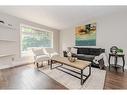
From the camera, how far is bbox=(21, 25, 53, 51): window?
16.3 ft

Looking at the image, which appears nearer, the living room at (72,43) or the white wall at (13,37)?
the living room at (72,43)

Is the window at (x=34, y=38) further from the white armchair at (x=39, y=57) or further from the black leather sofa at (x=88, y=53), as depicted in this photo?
the black leather sofa at (x=88, y=53)

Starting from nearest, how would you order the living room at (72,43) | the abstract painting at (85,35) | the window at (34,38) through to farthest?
1. the living room at (72,43)
2. the abstract painting at (85,35)
3. the window at (34,38)

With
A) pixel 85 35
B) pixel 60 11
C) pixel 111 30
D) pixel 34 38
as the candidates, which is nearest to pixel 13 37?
pixel 34 38

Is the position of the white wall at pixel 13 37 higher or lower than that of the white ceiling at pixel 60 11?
lower

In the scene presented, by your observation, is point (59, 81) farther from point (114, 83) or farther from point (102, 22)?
point (102, 22)

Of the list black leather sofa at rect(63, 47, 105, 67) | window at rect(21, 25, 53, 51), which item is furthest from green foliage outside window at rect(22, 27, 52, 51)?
black leather sofa at rect(63, 47, 105, 67)

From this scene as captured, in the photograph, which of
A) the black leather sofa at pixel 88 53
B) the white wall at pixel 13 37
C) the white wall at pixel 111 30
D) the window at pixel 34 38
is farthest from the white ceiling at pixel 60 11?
the black leather sofa at pixel 88 53

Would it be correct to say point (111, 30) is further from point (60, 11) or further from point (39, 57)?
point (39, 57)

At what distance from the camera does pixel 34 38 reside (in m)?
5.47

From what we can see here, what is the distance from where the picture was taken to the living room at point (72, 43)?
3211mm

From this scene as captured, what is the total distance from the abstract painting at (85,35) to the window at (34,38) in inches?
75.0

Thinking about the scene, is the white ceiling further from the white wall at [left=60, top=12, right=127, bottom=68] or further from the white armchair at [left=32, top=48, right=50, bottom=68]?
the white armchair at [left=32, top=48, right=50, bottom=68]
